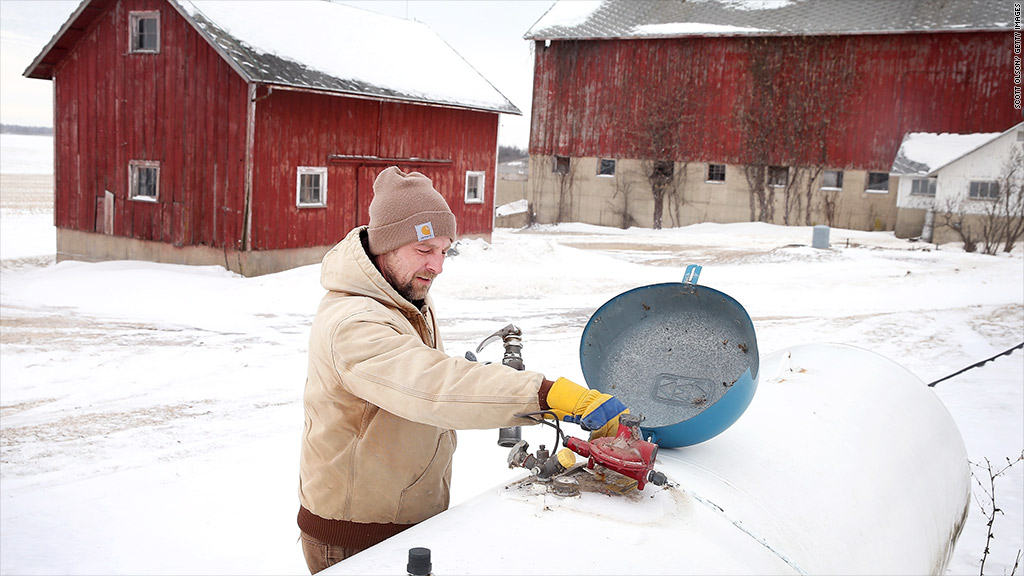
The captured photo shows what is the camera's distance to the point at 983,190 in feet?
75.7

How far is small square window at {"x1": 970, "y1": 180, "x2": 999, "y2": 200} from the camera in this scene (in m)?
22.9

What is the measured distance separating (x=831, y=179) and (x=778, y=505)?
25795 mm

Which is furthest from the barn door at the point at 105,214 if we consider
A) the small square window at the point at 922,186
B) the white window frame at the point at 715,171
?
the small square window at the point at 922,186

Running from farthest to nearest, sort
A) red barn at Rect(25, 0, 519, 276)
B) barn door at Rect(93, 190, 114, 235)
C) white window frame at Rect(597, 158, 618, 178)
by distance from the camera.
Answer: white window frame at Rect(597, 158, 618, 178) < barn door at Rect(93, 190, 114, 235) < red barn at Rect(25, 0, 519, 276)

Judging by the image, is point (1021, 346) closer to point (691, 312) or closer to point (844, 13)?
point (691, 312)

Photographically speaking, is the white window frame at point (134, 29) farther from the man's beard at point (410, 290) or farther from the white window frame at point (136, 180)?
the man's beard at point (410, 290)

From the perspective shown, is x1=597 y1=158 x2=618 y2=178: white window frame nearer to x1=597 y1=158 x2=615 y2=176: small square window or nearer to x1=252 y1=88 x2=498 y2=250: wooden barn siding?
x1=597 y1=158 x2=615 y2=176: small square window

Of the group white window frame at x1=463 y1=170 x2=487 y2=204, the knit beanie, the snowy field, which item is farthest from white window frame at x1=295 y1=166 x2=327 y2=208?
the knit beanie

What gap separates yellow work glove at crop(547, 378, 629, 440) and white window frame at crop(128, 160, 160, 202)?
15746 millimetres

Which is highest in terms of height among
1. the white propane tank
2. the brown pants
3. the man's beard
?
the man's beard

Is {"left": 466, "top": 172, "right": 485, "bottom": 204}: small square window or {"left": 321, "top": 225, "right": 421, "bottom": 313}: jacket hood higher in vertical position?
{"left": 466, "top": 172, "right": 485, "bottom": 204}: small square window

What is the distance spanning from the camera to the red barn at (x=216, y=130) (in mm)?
15266

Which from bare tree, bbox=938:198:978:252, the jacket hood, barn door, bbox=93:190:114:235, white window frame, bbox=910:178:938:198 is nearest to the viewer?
the jacket hood

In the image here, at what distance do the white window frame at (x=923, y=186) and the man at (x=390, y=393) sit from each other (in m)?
25.0
